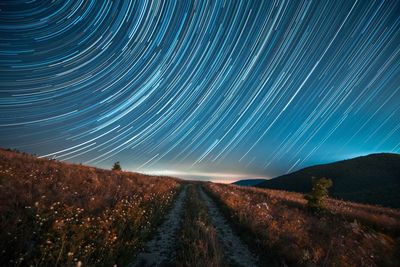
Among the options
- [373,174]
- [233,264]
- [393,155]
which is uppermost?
[393,155]

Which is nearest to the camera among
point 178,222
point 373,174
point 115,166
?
point 178,222

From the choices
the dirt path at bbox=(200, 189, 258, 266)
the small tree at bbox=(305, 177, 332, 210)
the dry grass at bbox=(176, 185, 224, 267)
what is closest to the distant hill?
the small tree at bbox=(305, 177, 332, 210)

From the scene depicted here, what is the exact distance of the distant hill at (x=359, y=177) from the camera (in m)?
58.9

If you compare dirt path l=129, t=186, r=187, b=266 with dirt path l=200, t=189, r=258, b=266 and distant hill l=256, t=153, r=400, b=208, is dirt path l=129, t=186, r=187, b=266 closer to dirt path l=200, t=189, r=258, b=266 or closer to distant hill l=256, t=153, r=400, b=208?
dirt path l=200, t=189, r=258, b=266

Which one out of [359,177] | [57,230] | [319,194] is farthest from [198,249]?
[359,177]

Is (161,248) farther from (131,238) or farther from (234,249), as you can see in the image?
(234,249)

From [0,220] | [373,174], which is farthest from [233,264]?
[373,174]

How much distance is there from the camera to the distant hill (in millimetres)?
58891

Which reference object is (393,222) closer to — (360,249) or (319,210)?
(319,210)

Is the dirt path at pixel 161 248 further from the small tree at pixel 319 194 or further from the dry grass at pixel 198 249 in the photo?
the small tree at pixel 319 194

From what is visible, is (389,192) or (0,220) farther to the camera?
(389,192)

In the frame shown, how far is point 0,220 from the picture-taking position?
5.43 meters

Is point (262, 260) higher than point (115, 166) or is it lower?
lower

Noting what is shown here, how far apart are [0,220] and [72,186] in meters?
6.65
